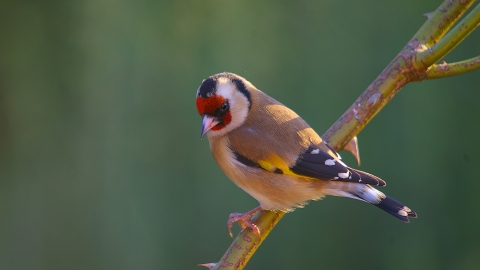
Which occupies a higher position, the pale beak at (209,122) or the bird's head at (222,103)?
the bird's head at (222,103)

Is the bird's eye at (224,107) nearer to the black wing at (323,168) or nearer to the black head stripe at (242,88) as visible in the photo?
the black head stripe at (242,88)

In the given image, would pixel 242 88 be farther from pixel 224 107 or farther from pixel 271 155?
pixel 271 155

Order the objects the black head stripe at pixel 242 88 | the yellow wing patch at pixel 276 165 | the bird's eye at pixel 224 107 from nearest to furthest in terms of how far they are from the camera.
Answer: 1. the yellow wing patch at pixel 276 165
2. the bird's eye at pixel 224 107
3. the black head stripe at pixel 242 88

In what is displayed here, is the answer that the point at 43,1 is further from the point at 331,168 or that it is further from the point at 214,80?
the point at 331,168

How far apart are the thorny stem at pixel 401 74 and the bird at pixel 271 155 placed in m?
0.10

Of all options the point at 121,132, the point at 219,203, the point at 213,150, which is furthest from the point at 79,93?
the point at 213,150

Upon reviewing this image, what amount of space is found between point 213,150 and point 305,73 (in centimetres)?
168

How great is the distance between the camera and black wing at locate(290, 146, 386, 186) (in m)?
2.17

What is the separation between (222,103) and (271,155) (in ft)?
1.16

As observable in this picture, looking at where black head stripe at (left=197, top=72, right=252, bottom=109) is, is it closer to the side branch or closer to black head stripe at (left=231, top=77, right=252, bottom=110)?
black head stripe at (left=231, top=77, right=252, bottom=110)

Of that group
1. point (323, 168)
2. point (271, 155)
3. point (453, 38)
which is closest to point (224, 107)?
point (271, 155)

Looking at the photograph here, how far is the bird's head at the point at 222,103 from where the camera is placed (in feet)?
7.80

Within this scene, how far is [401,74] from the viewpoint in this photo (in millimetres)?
2025

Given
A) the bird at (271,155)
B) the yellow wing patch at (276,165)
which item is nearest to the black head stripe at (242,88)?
the bird at (271,155)
